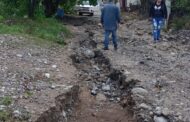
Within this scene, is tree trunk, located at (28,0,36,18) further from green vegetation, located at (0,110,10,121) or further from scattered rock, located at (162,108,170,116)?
green vegetation, located at (0,110,10,121)

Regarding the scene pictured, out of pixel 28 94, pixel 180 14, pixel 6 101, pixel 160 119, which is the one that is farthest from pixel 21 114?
pixel 180 14

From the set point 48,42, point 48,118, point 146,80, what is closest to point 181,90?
point 146,80

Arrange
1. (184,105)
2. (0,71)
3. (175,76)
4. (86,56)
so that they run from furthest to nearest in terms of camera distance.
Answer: (86,56) → (175,76) → (0,71) → (184,105)

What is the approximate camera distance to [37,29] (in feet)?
60.2

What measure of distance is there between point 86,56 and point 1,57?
3.67 metres

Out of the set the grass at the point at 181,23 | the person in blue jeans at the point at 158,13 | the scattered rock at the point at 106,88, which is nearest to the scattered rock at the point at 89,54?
the person in blue jeans at the point at 158,13

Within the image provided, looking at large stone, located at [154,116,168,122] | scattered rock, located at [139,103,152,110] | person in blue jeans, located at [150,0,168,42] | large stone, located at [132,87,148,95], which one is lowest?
large stone, located at [154,116,168,122]

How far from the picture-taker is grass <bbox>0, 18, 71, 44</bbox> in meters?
16.9

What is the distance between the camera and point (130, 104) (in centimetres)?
983

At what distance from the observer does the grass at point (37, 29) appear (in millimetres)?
16944

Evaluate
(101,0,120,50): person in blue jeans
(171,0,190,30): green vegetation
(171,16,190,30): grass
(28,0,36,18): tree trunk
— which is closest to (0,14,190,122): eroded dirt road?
(101,0,120,50): person in blue jeans

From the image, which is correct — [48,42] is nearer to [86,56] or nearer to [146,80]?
[86,56]

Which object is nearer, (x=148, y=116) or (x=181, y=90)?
(x=148, y=116)

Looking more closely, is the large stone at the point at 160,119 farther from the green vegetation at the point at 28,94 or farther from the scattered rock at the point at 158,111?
the green vegetation at the point at 28,94
